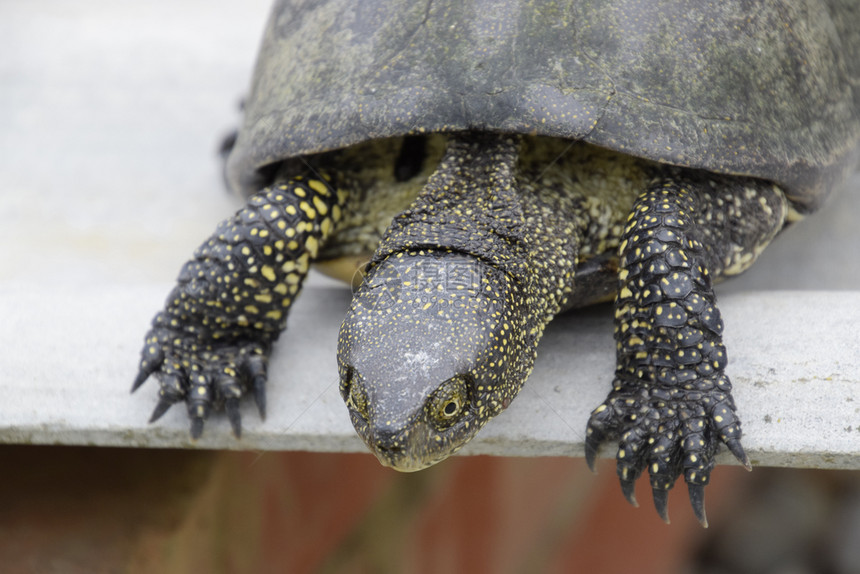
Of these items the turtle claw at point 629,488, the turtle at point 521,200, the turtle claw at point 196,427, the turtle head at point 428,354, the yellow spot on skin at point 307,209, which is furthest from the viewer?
the yellow spot on skin at point 307,209

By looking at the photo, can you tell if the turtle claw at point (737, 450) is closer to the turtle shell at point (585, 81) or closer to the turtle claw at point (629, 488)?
the turtle claw at point (629, 488)

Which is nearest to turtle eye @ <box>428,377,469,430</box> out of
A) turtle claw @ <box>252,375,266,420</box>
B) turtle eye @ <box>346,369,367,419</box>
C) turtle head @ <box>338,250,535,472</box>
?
turtle head @ <box>338,250,535,472</box>

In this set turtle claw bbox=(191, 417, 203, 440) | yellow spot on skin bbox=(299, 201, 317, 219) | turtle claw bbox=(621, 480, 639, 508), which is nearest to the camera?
turtle claw bbox=(621, 480, 639, 508)

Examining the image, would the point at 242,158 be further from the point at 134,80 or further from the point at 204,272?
the point at 134,80

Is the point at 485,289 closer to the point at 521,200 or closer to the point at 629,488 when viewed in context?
the point at 521,200

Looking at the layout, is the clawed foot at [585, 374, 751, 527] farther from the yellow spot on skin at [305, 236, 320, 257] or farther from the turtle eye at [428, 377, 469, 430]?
the yellow spot on skin at [305, 236, 320, 257]

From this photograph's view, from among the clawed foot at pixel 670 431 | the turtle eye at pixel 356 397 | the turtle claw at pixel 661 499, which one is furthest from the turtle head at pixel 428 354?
the turtle claw at pixel 661 499

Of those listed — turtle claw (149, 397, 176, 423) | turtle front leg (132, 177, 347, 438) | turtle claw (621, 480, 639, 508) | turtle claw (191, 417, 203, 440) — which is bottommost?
turtle claw (621, 480, 639, 508)

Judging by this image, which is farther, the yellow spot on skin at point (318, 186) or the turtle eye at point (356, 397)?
the yellow spot on skin at point (318, 186)
